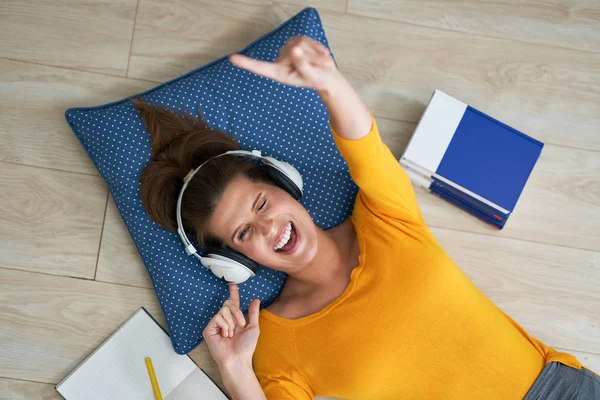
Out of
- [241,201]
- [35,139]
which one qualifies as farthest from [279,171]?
[35,139]

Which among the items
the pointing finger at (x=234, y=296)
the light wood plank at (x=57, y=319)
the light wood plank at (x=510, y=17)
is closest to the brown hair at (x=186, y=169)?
the pointing finger at (x=234, y=296)

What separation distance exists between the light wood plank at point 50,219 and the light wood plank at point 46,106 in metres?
0.04

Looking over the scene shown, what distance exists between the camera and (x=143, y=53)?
69.2 inches

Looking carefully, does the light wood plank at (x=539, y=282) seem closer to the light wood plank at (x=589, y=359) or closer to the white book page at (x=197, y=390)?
the light wood plank at (x=589, y=359)

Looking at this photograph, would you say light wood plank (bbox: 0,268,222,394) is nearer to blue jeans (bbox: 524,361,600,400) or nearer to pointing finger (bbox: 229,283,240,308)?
pointing finger (bbox: 229,283,240,308)

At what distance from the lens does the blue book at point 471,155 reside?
159 cm

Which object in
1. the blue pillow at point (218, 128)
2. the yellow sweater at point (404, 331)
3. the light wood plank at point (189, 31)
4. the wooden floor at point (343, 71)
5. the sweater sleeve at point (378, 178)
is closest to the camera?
the sweater sleeve at point (378, 178)

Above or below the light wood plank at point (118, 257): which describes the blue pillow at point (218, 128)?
above

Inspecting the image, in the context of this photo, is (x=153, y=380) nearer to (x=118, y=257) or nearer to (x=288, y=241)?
(x=118, y=257)

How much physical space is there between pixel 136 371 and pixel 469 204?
112 cm

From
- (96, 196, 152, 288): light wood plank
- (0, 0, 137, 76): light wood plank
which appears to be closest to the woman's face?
(96, 196, 152, 288): light wood plank

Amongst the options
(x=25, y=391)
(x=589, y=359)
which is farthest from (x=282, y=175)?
(x=589, y=359)

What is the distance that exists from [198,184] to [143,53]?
26.8 inches

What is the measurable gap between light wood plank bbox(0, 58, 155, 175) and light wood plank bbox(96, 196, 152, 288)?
175 mm
